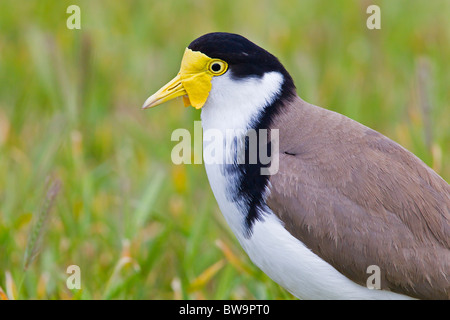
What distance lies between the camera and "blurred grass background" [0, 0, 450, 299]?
131 inches

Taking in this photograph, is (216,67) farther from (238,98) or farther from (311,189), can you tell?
(311,189)

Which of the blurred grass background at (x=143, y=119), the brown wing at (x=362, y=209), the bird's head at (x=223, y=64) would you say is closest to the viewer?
the brown wing at (x=362, y=209)

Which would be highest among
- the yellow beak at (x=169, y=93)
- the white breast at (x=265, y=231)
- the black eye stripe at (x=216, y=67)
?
the black eye stripe at (x=216, y=67)

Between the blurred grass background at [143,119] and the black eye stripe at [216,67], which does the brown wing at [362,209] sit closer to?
the black eye stripe at [216,67]

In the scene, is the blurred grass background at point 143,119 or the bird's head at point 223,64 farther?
the blurred grass background at point 143,119

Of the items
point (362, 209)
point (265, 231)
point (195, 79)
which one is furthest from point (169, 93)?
point (362, 209)

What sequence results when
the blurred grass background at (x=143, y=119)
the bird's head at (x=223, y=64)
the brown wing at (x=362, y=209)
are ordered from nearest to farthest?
1. the brown wing at (x=362, y=209)
2. the bird's head at (x=223, y=64)
3. the blurred grass background at (x=143, y=119)

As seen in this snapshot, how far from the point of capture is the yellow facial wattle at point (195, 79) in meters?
2.73

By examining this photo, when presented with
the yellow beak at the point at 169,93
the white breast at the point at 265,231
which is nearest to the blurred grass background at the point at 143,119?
the yellow beak at the point at 169,93

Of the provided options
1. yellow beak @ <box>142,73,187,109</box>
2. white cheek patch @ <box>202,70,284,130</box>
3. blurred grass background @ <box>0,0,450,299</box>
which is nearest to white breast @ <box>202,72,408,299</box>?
white cheek patch @ <box>202,70,284,130</box>

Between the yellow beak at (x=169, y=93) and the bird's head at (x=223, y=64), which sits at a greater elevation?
the bird's head at (x=223, y=64)

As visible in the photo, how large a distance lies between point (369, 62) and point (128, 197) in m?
2.40

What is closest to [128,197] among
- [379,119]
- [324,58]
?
[379,119]

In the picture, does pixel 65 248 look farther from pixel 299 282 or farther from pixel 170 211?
pixel 299 282
